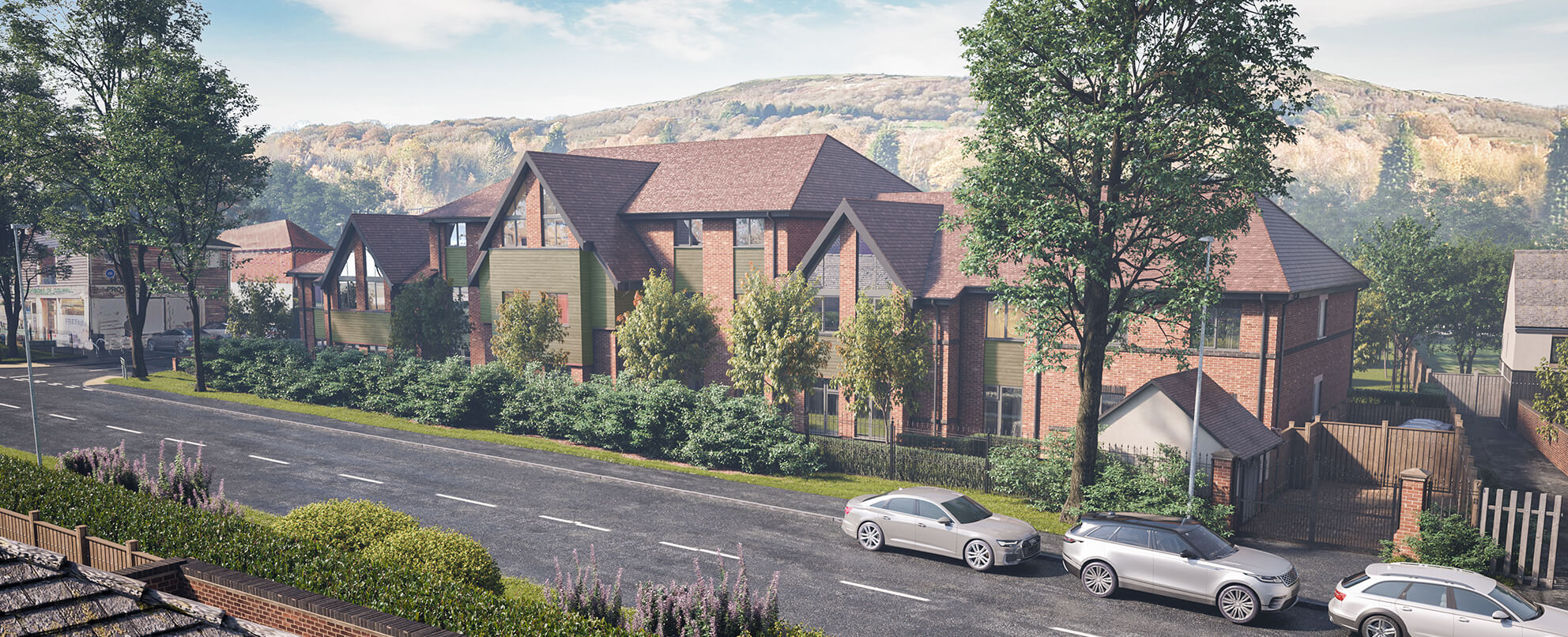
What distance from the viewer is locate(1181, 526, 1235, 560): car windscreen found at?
60.5 feet

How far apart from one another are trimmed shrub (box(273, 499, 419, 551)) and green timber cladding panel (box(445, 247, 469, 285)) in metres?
32.9

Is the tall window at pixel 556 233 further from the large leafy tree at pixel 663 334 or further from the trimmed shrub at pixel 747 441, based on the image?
the trimmed shrub at pixel 747 441

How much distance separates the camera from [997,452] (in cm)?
2778

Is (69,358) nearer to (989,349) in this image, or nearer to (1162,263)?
(989,349)

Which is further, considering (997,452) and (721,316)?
(721,316)

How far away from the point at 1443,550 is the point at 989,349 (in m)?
16.7

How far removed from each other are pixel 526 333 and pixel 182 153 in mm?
18123

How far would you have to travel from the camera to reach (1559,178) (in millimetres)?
173375

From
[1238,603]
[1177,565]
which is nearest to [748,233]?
[1177,565]

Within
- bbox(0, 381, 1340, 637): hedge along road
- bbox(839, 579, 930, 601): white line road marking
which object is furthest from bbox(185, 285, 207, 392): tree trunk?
bbox(839, 579, 930, 601): white line road marking

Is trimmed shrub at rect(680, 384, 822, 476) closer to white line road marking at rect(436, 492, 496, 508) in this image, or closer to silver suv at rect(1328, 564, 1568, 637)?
white line road marking at rect(436, 492, 496, 508)

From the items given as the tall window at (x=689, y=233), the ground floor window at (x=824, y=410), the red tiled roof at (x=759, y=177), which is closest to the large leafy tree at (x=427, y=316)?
the red tiled roof at (x=759, y=177)

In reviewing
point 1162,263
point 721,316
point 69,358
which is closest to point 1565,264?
point 1162,263

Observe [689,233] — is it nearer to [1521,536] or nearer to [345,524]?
[345,524]
